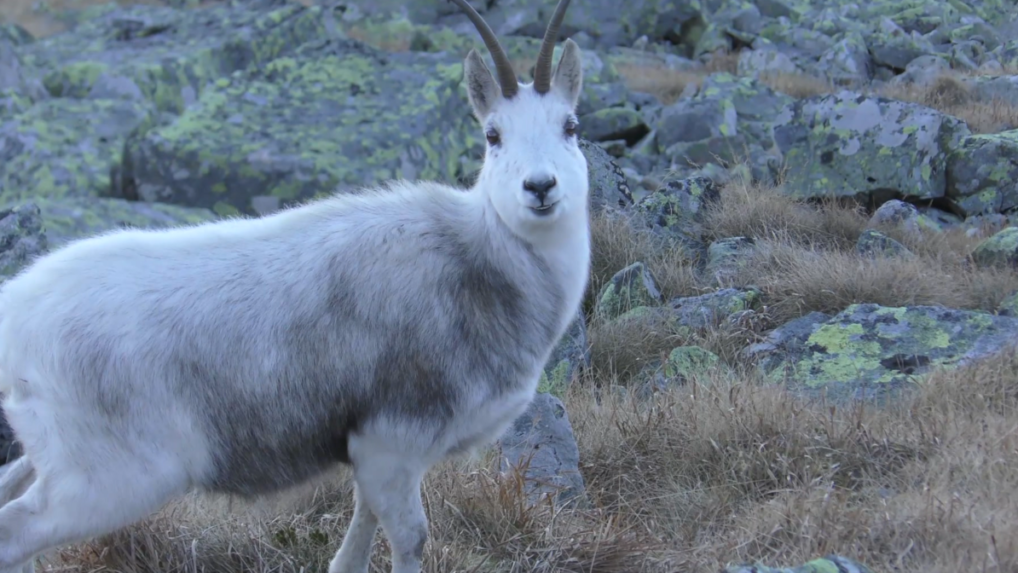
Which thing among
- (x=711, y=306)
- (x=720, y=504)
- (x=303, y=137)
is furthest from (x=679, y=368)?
(x=303, y=137)

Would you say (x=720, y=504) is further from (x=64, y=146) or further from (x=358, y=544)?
(x=64, y=146)

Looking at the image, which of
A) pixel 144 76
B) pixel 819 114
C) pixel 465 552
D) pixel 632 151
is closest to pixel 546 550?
pixel 465 552

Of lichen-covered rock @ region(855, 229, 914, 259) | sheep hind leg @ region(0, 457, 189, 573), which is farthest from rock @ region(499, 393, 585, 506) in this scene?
lichen-covered rock @ region(855, 229, 914, 259)

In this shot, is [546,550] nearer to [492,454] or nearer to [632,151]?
[492,454]

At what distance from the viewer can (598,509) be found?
5.05 m

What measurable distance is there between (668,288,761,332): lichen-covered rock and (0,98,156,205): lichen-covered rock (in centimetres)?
676

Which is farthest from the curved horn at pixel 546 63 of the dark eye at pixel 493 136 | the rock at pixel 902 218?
the rock at pixel 902 218

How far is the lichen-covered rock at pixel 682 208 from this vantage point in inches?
346

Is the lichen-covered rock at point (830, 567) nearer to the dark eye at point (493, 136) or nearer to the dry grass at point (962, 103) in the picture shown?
the dark eye at point (493, 136)

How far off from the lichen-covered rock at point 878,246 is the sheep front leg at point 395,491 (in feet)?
15.9

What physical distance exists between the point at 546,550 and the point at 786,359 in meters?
2.54

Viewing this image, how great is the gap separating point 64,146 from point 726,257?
25.4ft

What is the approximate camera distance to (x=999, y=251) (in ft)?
26.3

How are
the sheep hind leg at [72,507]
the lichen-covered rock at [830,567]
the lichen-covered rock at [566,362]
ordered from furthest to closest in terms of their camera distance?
A: 1. the lichen-covered rock at [566,362]
2. the sheep hind leg at [72,507]
3. the lichen-covered rock at [830,567]
